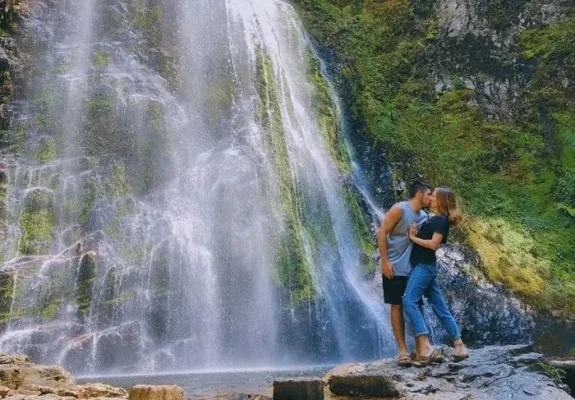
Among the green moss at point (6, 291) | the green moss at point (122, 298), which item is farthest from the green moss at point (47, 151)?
the green moss at point (122, 298)

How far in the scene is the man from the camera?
5020 mm

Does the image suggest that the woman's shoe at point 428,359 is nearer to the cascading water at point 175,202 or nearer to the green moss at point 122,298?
the cascading water at point 175,202

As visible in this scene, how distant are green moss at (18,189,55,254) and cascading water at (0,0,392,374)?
3cm

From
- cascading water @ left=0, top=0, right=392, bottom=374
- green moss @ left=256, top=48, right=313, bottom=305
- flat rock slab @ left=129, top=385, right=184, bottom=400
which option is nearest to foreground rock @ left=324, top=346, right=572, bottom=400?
flat rock slab @ left=129, top=385, right=184, bottom=400

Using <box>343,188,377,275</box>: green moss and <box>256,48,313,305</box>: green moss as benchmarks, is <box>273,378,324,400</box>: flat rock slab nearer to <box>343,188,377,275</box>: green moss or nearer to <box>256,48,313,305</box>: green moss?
<box>256,48,313,305</box>: green moss

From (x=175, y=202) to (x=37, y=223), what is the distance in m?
2.70

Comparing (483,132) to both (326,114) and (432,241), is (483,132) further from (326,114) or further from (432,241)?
(432,241)

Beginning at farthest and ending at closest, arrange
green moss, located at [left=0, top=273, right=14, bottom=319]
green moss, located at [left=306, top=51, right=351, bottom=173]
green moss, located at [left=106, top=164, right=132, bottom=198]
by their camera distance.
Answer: green moss, located at [left=306, top=51, right=351, bottom=173] → green moss, located at [left=106, top=164, right=132, bottom=198] → green moss, located at [left=0, top=273, right=14, bottom=319]

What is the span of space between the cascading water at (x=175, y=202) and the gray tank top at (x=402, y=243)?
19.9ft

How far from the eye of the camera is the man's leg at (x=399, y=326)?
16.4 ft

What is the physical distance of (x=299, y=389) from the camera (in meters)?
4.07

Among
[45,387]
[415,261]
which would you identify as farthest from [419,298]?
[45,387]

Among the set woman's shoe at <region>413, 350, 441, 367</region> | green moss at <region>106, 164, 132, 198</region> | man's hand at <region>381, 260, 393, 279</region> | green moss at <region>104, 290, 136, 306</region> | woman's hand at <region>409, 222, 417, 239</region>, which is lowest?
woman's shoe at <region>413, 350, 441, 367</region>

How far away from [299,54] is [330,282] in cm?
752
